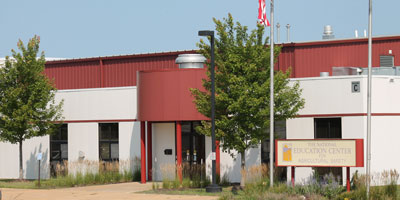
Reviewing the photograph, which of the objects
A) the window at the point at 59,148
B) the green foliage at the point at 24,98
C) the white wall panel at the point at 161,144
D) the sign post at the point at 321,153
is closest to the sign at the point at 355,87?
the sign post at the point at 321,153

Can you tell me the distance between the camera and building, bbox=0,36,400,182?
94.6 ft

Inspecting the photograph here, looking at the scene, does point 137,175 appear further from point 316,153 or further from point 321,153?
point 321,153

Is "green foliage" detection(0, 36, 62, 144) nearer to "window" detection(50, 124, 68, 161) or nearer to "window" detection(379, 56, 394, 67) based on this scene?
A: "window" detection(50, 124, 68, 161)

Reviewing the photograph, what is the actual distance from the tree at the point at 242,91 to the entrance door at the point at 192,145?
4.32 m

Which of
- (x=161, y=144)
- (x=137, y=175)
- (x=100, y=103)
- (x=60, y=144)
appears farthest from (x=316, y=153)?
(x=60, y=144)

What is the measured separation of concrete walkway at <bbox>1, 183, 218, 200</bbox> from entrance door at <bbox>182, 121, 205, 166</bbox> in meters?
2.63

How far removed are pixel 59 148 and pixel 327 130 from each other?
14744 mm

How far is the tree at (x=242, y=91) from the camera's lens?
2650cm

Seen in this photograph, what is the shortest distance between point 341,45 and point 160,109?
35.9 feet

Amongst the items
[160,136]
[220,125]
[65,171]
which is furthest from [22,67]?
[220,125]

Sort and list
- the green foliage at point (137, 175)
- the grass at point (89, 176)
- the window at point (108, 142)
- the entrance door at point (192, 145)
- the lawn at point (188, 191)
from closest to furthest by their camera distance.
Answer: the lawn at point (188, 191) < the grass at point (89, 176) < the entrance door at point (192, 145) < the green foliage at point (137, 175) < the window at point (108, 142)

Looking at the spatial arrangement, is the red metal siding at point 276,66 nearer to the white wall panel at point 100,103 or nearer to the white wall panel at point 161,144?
the white wall panel at point 100,103

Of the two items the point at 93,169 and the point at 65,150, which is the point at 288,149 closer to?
the point at 93,169

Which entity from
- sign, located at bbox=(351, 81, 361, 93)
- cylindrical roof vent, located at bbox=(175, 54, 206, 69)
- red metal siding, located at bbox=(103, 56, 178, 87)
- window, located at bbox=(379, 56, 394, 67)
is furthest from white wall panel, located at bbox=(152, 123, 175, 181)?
window, located at bbox=(379, 56, 394, 67)
